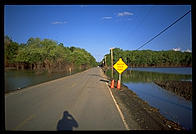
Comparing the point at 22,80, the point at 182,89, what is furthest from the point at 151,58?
the point at 22,80

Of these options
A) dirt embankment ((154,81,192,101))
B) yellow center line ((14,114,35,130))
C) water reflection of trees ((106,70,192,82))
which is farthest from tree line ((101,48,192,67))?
yellow center line ((14,114,35,130))

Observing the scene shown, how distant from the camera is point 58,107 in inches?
249

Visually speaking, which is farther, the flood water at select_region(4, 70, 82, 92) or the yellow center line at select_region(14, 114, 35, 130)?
the flood water at select_region(4, 70, 82, 92)

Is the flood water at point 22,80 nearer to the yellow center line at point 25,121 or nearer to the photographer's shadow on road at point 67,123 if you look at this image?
the yellow center line at point 25,121

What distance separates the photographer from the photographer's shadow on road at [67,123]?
433 centimetres

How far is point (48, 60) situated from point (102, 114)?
35.5m

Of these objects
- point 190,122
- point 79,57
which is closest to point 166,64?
point 79,57

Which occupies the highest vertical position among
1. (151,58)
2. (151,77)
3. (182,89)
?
(151,58)

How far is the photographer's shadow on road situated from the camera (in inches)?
170

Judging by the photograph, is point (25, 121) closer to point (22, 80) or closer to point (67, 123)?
point (67, 123)

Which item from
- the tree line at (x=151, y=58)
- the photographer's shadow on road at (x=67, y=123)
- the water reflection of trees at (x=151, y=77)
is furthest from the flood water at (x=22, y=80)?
the tree line at (x=151, y=58)

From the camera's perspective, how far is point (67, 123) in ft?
15.1

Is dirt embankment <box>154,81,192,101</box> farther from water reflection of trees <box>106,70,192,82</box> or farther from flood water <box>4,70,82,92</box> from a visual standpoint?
flood water <box>4,70,82,92</box>
